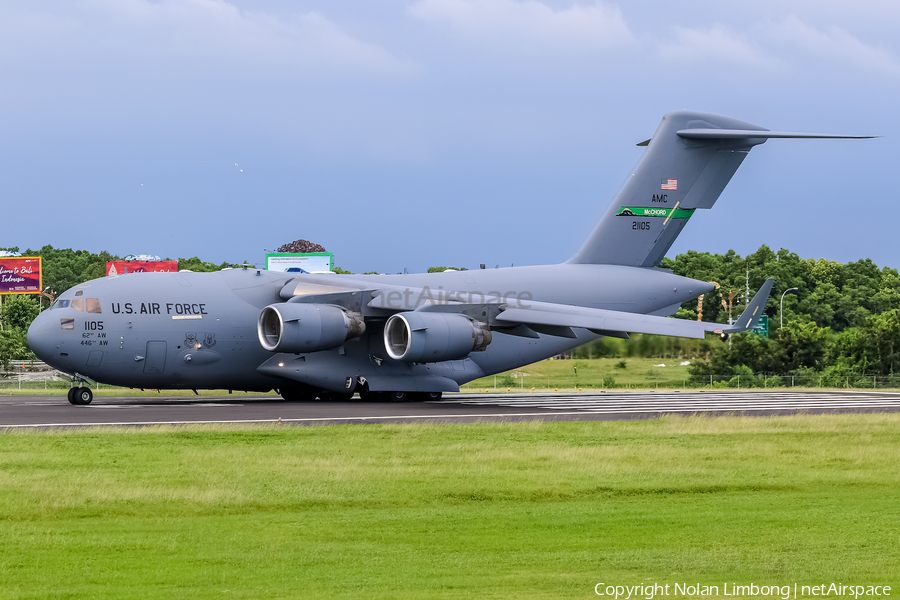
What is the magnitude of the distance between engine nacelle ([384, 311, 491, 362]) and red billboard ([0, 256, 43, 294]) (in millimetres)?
64485

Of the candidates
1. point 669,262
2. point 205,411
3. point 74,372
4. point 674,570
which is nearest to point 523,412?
point 205,411

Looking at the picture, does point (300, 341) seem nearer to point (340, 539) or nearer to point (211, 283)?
point (211, 283)

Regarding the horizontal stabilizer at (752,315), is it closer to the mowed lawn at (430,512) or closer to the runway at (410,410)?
the runway at (410,410)

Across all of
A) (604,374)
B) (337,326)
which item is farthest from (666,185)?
(337,326)

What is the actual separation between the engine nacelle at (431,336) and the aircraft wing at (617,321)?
0.86m

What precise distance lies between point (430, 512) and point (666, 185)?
2305cm

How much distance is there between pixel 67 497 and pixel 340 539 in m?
3.48

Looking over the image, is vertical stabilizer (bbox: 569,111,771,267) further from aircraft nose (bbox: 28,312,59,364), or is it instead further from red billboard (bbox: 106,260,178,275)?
red billboard (bbox: 106,260,178,275)

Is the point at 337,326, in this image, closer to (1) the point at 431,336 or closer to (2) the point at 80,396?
(1) the point at 431,336

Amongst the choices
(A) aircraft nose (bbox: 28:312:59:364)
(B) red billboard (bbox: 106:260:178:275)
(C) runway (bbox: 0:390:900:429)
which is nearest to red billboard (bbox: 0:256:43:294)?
(B) red billboard (bbox: 106:260:178:275)

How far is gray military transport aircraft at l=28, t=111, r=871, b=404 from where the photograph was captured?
79.0 feet

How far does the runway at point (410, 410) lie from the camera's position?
2042 cm

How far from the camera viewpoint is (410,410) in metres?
23.8

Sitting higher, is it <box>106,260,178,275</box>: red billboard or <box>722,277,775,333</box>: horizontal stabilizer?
<box>106,260,178,275</box>: red billboard
